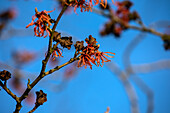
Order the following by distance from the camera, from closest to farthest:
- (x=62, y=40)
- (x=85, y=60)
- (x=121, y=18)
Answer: (x=62, y=40) → (x=85, y=60) → (x=121, y=18)

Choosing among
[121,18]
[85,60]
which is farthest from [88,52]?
[121,18]

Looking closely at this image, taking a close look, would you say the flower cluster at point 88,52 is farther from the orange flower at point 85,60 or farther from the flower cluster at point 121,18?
the flower cluster at point 121,18

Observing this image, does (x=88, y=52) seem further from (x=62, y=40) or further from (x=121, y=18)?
(x=121, y=18)

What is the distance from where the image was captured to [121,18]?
3750mm

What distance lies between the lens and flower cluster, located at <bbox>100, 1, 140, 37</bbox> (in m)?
3.34

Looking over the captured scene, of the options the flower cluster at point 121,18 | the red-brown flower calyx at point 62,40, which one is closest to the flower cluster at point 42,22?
the red-brown flower calyx at point 62,40

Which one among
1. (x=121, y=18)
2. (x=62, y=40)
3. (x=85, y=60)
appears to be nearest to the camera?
(x=62, y=40)

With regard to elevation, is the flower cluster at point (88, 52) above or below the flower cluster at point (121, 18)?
below

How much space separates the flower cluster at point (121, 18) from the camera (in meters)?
3.34

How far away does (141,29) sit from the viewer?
293 centimetres

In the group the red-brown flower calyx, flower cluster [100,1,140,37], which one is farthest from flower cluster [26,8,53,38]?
flower cluster [100,1,140,37]

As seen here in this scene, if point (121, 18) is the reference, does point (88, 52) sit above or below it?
below

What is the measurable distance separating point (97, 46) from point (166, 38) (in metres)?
1.86

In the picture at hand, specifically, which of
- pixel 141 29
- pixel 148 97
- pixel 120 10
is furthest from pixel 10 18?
pixel 148 97
